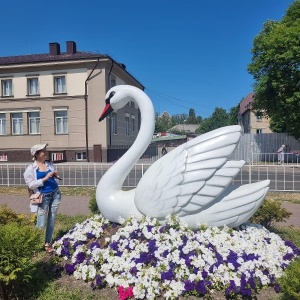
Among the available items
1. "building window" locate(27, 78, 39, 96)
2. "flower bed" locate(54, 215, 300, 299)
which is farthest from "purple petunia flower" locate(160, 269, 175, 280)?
"building window" locate(27, 78, 39, 96)

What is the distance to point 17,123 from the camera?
25.1 m

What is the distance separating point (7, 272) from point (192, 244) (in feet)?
7.03

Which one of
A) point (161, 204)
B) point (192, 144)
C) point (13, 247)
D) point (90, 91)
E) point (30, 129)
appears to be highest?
point (90, 91)

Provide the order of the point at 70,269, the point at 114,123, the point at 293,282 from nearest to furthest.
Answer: the point at 293,282
the point at 70,269
the point at 114,123

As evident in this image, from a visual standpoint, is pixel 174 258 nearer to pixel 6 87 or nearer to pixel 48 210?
pixel 48 210

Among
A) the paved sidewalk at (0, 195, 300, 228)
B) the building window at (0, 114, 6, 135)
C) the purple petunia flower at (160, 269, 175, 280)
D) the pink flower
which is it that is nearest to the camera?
the pink flower

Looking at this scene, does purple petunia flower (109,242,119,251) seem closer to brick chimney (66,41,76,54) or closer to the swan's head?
the swan's head

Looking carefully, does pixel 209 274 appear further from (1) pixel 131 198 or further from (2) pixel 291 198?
(2) pixel 291 198

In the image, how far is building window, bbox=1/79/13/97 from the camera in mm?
24844

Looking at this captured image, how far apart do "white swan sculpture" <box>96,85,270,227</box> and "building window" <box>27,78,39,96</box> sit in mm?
22171

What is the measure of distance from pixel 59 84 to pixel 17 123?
4785 mm

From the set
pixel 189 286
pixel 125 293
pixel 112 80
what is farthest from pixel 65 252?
pixel 112 80

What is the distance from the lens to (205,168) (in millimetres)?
4145

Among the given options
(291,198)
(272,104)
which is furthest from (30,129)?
(291,198)
